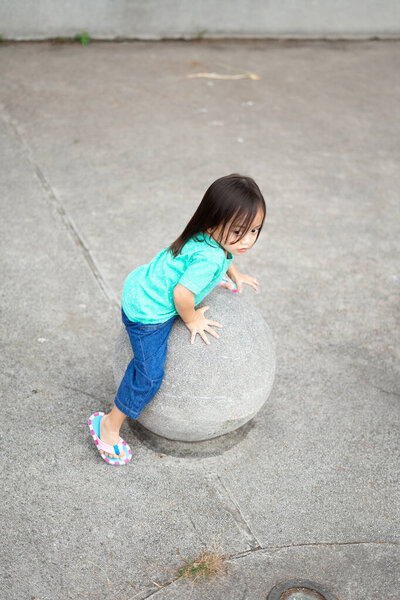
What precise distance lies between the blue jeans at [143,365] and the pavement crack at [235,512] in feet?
2.12

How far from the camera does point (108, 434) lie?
12.3ft

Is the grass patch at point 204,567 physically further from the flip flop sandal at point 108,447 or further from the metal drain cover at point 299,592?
the flip flop sandal at point 108,447

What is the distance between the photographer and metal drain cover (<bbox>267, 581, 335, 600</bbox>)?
3162 mm

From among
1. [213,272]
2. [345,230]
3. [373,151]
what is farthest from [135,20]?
[213,272]

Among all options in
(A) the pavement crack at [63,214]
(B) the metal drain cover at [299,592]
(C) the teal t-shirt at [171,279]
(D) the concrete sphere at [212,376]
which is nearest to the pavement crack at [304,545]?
(B) the metal drain cover at [299,592]

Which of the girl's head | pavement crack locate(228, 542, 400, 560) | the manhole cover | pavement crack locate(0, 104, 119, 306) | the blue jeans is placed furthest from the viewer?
pavement crack locate(0, 104, 119, 306)

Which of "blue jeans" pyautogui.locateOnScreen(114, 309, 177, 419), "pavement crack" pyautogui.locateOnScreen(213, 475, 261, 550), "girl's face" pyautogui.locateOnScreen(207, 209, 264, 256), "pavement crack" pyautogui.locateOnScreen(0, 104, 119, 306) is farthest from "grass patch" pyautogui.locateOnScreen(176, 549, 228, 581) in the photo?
"pavement crack" pyautogui.locateOnScreen(0, 104, 119, 306)

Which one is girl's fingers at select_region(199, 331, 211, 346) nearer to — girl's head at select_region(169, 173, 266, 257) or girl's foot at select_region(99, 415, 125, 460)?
girl's head at select_region(169, 173, 266, 257)

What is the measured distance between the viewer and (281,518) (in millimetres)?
3596

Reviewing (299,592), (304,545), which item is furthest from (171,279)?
(299,592)

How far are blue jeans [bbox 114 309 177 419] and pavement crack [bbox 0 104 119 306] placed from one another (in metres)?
1.59

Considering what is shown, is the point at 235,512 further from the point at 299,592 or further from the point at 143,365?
the point at 143,365

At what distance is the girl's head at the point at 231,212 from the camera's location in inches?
129

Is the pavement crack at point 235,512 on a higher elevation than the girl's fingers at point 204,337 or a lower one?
lower
